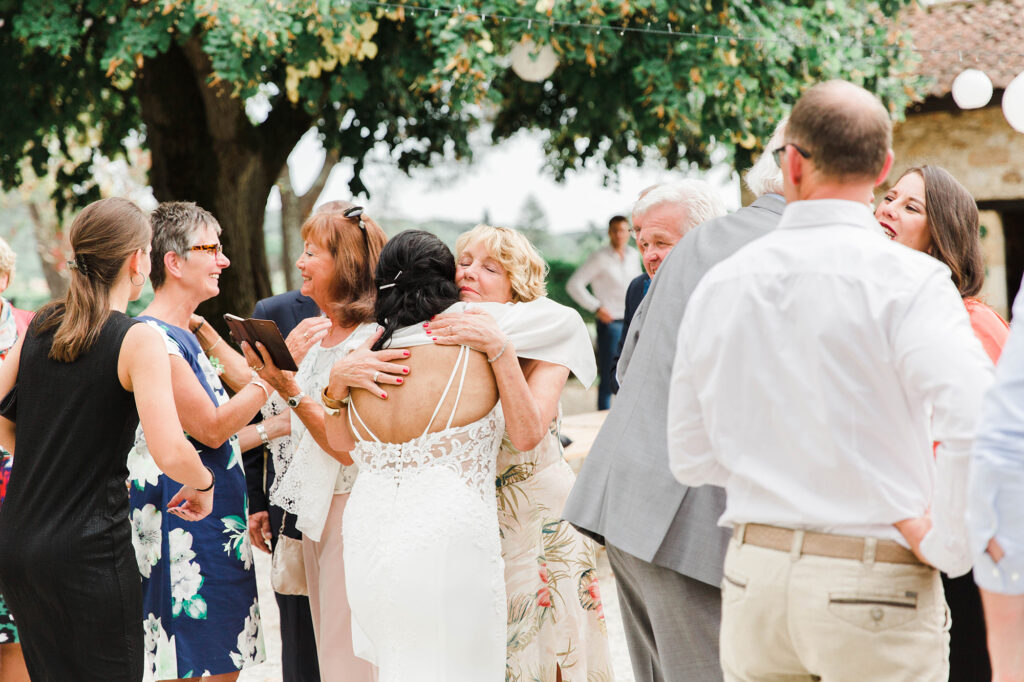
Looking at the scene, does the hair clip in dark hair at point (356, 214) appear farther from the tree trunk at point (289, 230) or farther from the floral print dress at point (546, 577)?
the tree trunk at point (289, 230)

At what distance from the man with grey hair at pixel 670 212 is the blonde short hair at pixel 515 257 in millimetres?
423

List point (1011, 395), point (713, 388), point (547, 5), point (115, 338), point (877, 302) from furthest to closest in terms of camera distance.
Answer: point (547, 5) → point (115, 338) → point (713, 388) → point (877, 302) → point (1011, 395)

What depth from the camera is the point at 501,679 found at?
2.92m

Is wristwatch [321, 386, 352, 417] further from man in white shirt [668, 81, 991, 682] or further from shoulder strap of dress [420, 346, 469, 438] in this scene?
man in white shirt [668, 81, 991, 682]

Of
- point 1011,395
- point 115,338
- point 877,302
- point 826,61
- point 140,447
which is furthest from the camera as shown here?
point 826,61

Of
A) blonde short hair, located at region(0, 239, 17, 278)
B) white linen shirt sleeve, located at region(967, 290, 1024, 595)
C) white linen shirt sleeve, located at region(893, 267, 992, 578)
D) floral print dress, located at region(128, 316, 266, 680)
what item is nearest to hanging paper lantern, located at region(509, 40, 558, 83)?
blonde short hair, located at region(0, 239, 17, 278)

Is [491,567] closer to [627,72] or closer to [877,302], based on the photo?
[877,302]

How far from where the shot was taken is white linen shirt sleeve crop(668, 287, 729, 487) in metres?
2.12

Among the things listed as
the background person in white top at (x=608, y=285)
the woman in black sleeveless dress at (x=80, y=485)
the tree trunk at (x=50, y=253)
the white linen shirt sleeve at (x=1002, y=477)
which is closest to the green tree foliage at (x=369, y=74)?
the background person in white top at (x=608, y=285)

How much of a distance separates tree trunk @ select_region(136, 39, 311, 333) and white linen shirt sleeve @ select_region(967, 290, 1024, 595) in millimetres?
7876

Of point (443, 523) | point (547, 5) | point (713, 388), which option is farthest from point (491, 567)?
point (547, 5)

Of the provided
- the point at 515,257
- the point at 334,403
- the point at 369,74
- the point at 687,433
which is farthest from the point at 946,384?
the point at 369,74

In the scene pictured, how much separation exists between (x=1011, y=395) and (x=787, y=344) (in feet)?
1.31

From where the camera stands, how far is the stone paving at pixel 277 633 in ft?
17.2
